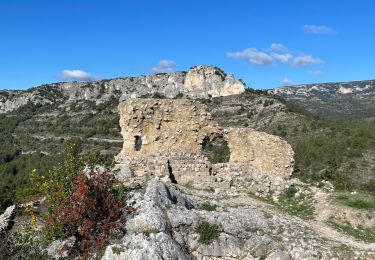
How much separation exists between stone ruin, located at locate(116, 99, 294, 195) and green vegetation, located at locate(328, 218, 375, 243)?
3.82 metres

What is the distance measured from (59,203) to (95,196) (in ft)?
3.32

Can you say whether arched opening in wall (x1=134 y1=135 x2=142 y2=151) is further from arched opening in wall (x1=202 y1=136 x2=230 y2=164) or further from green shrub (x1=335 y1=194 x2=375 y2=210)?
arched opening in wall (x1=202 y1=136 x2=230 y2=164)

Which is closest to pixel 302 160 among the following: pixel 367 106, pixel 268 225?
pixel 268 225

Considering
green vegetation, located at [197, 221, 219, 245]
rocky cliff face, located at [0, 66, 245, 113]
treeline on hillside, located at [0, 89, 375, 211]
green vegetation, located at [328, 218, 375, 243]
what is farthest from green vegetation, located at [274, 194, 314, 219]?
rocky cliff face, located at [0, 66, 245, 113]

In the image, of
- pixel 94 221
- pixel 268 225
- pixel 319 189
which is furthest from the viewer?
pixel 319 189

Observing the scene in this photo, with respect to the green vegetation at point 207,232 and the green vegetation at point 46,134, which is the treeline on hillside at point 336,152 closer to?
the green vegetation at point 46,134

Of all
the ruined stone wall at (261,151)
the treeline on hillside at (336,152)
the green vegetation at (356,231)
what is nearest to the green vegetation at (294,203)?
the green vegetation at (356,231)

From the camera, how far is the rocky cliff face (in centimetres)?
10266

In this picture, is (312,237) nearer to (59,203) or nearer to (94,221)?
(94,221)

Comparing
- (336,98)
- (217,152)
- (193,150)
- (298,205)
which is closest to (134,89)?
(217,152)

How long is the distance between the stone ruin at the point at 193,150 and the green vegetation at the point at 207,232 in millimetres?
6143

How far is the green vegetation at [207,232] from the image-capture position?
10.2 m

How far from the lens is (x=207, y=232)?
10.4 meters

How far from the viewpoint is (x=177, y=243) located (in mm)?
9836
